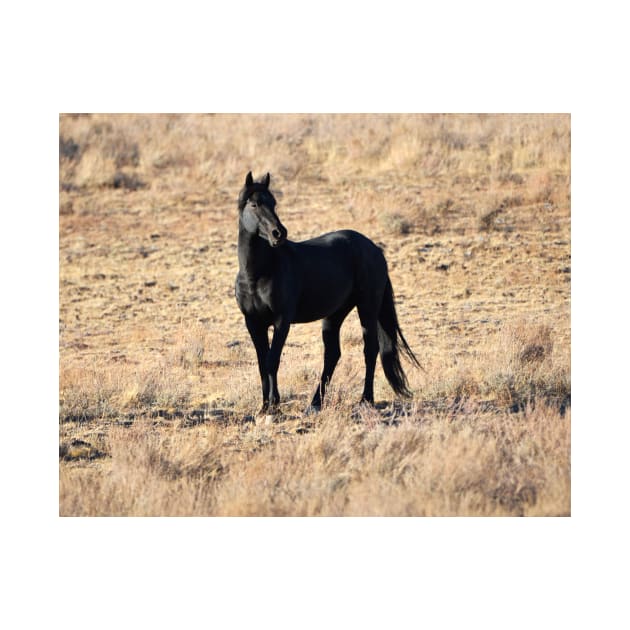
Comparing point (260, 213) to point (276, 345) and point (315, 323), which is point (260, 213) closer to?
point (276, 345)

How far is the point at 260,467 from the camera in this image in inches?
296

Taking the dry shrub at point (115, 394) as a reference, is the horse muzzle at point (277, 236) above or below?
above

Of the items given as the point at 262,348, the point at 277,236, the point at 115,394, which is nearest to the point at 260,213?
the point at 277,236

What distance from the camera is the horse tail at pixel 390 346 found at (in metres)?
9.47

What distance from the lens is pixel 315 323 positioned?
14109 millimetres

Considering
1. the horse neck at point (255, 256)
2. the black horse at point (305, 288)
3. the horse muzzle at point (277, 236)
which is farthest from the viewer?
the horse neck at point (255, 256)

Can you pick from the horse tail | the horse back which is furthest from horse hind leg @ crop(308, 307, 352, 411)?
the horse tail

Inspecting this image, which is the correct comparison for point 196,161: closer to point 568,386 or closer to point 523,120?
point 523,120

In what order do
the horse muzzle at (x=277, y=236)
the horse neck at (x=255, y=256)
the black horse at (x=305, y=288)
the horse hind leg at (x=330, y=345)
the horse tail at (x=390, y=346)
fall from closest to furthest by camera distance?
the horse muzzle at (x=277, y=236) → the black horse at (x=305, y=288) → the horse neck at (x=255, y=256) → the horse hind leg at (x=330, y=345) → the horse tail at (x=390, y=346)

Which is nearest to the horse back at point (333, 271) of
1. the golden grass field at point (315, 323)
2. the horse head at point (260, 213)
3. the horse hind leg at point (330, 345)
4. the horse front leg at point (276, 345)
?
the horse hind leg at point (330, 345)

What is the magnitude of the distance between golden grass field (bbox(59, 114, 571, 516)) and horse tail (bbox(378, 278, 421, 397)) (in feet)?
0.79

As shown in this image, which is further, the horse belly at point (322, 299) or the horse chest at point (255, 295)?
the horse belly at point (322, 299)

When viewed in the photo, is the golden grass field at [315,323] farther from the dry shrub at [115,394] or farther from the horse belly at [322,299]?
the horse belly at [322,299]

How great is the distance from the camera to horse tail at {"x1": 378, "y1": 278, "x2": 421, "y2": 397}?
9469 mm
